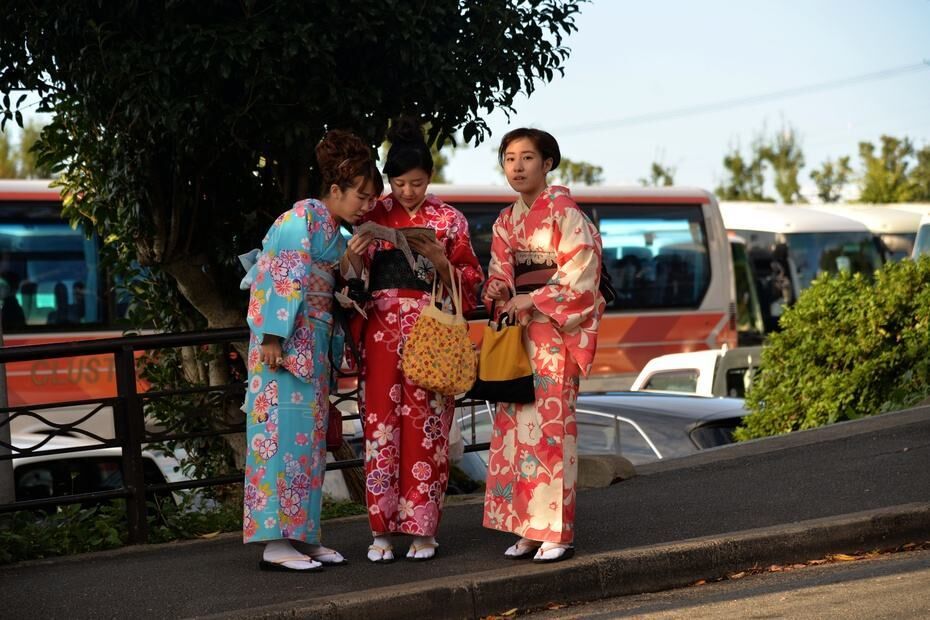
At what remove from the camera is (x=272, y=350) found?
5328mm

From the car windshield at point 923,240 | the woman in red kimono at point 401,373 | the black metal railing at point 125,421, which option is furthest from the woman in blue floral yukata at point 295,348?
the car windshield at point 923,240

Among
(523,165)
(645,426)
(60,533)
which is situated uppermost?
(523,165)

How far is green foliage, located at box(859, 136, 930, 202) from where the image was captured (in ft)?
150

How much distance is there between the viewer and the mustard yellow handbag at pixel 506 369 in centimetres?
538

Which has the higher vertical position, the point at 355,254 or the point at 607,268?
the point at 355,254

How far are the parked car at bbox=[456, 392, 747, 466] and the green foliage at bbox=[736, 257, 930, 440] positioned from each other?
43cm

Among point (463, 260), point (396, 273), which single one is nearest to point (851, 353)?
point (463, 260)

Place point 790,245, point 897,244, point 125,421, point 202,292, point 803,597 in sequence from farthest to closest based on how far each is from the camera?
point 897,244 → point 790,245 → point 202,292 → point 125,421 → point 803,597

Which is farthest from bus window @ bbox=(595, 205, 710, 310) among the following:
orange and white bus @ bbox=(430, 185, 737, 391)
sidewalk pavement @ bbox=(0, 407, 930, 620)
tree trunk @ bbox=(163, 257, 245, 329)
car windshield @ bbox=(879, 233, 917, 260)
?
sidewalk pavement @ bbox=(0, 407, 930, 620)

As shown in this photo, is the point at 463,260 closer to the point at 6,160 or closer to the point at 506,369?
the point at 506,369

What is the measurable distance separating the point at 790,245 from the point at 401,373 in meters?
21.1

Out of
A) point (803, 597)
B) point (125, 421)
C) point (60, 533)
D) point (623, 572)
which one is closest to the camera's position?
point (803, 597)

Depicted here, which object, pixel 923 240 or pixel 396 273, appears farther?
pixel 923 240

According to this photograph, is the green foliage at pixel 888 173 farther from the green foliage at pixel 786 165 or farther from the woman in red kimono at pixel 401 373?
the woman in red kimono at pixel 401 373
